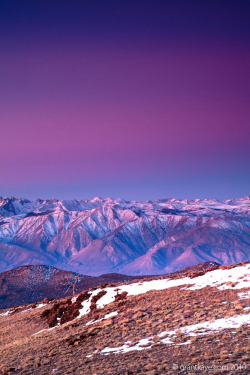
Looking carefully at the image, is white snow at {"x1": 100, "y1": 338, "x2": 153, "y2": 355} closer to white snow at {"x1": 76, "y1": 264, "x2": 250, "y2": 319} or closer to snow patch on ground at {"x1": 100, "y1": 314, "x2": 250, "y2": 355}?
snow patch on ground at {"x1": 100, "y1": 314, "x2": 250, "y2": 355}

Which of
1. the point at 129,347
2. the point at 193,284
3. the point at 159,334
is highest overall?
the point at 193,284

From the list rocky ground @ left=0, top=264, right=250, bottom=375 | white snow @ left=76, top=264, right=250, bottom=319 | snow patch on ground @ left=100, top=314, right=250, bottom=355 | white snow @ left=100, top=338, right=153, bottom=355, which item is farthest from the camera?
white snow @ left=76, top=264, right=250, bottom=319

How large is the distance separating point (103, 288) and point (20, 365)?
27472mm

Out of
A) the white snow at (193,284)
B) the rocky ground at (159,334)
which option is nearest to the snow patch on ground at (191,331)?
the rocky ground at (159,334)

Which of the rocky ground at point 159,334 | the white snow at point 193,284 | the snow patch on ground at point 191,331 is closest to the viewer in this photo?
the rocky ground at point 159,334

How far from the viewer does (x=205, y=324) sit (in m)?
26.9

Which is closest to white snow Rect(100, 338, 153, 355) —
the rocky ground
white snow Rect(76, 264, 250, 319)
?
the rocky ground

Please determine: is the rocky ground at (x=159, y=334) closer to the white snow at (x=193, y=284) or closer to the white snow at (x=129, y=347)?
the white snow at (x=129, y=347)

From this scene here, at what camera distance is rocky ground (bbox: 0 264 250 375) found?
20297 millimetres

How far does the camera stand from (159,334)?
27016 mm

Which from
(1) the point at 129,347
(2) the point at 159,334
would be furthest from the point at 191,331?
(1) the point at 129,347

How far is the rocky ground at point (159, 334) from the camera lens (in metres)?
20.3

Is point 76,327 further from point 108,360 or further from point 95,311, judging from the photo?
point 108,360

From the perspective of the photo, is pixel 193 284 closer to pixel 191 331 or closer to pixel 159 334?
pixel 159 334
